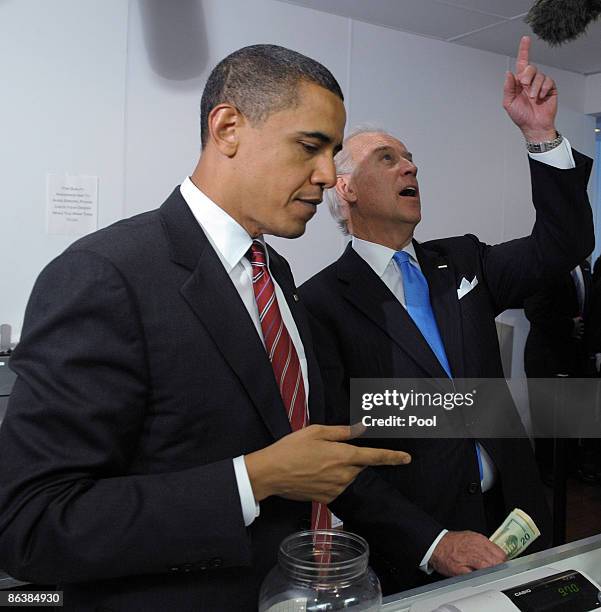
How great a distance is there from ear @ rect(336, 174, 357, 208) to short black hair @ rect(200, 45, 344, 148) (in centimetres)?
81

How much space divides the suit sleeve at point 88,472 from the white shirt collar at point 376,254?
105cm

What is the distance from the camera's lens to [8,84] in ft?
9.57

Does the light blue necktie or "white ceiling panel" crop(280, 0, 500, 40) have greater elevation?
"white ceiling panel" crop(280, 0, 500, 40)

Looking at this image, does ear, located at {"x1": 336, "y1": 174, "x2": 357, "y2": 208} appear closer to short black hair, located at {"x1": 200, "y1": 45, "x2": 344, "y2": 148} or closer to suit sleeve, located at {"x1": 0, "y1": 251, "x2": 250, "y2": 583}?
short black hair, located at {"x1": 200, "y1": 45, "x2": 344, "y2": 148}

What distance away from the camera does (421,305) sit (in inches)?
73.2

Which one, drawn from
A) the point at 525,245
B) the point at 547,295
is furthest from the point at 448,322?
the point at 547,295

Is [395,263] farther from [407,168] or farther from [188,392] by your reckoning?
[188,392]

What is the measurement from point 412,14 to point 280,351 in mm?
3147

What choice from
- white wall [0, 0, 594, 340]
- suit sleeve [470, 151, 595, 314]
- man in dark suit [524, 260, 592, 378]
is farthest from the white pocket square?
man in dark suit [524, 260, 592, 378]

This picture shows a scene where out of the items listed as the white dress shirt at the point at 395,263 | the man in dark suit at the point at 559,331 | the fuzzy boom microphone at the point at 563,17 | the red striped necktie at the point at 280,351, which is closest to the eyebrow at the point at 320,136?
the red striped necktie at the point at 280,351

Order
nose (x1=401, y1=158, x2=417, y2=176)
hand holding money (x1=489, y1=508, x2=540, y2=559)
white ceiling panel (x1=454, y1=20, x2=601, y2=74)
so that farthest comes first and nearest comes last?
white ceiling panel (x1=454, y1=20, x2=601, y2=74), nose (x1=401, y1=158, x2=417, y2=176), hand holding money (x1=489, y1=508, x2=540, y2=559)

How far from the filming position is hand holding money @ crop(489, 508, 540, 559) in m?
1.40

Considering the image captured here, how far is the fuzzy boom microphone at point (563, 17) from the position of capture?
3.74 ft

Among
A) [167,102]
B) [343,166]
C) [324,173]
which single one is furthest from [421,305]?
[167,102]
